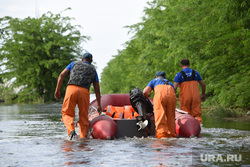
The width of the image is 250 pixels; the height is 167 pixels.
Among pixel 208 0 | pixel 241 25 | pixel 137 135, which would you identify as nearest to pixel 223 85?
pixel 241 25

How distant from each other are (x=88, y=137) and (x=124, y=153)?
7.66 ft

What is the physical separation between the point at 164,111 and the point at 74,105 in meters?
1.89

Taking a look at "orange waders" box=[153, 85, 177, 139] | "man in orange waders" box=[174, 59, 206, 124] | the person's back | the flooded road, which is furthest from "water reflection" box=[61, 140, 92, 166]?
"man in orange waders" box=[174, 59, 206, 124]

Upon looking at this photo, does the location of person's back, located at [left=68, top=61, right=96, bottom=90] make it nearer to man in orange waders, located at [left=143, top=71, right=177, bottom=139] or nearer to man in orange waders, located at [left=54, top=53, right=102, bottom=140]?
man in orange waders, located at [left=54, top=53, right=102, bottom=140]

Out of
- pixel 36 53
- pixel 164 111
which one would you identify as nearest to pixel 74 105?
pixel 164 111

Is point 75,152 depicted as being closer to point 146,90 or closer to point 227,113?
point 146,90

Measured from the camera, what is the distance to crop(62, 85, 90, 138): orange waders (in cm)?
799

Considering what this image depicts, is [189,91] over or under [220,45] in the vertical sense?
under

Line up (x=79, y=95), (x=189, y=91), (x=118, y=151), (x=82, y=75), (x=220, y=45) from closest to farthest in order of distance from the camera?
(x=118, y=151), (x=79, y=95), (x=82, y=75), (x=189, y=91), (x=220, y=45)

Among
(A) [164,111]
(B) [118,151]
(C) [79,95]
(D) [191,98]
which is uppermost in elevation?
(C) [79,95]

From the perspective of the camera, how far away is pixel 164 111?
8.15 meters

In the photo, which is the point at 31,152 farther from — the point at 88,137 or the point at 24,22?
the point at 24,22

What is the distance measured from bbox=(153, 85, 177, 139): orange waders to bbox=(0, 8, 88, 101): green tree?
3604 cm

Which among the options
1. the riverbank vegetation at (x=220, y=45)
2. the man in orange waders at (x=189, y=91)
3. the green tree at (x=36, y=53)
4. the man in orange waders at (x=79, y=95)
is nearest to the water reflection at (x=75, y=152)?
the man in orange waders at (x=79, y=95)
